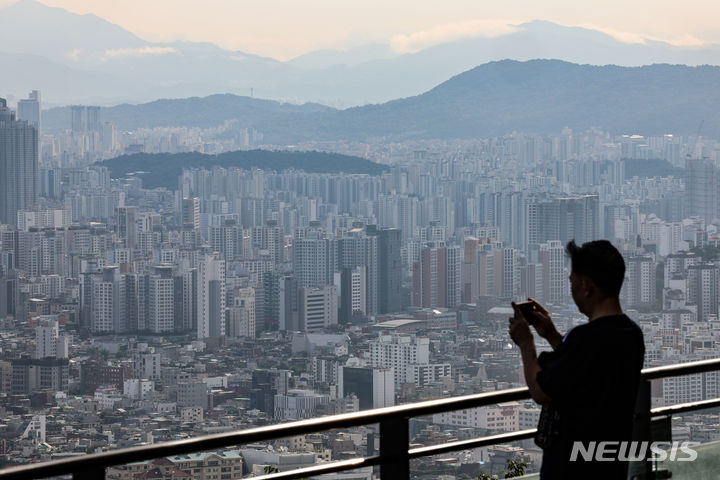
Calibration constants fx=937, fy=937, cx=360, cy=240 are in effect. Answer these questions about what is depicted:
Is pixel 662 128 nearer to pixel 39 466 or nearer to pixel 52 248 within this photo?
pixel 52 248

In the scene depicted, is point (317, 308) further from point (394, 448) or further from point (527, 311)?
point (527, 311)

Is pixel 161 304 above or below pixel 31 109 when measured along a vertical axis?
below

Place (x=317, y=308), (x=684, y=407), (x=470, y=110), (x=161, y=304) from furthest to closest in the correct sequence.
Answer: (x=470, y=110) < (x=317, y=308) < (x=161, y=304) < (x=684, y=407)

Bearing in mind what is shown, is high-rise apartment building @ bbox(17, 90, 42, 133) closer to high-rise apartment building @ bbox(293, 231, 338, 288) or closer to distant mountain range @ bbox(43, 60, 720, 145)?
distant mountain range @ bbox(43, 60, 720, 145)

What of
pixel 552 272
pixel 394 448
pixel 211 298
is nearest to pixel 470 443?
pixel 394 448

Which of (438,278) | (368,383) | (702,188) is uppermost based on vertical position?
(702,188)

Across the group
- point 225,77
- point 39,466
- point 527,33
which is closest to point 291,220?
point 225,77

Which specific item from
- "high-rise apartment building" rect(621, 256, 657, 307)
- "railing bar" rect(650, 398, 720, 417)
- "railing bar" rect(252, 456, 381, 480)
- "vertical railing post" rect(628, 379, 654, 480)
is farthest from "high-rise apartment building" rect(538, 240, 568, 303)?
"railing bar" rect(252, 456, 381, 480)

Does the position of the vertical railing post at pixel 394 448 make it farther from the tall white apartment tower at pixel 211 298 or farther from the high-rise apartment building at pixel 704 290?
the tall white apartment tower at pixel 211 298
